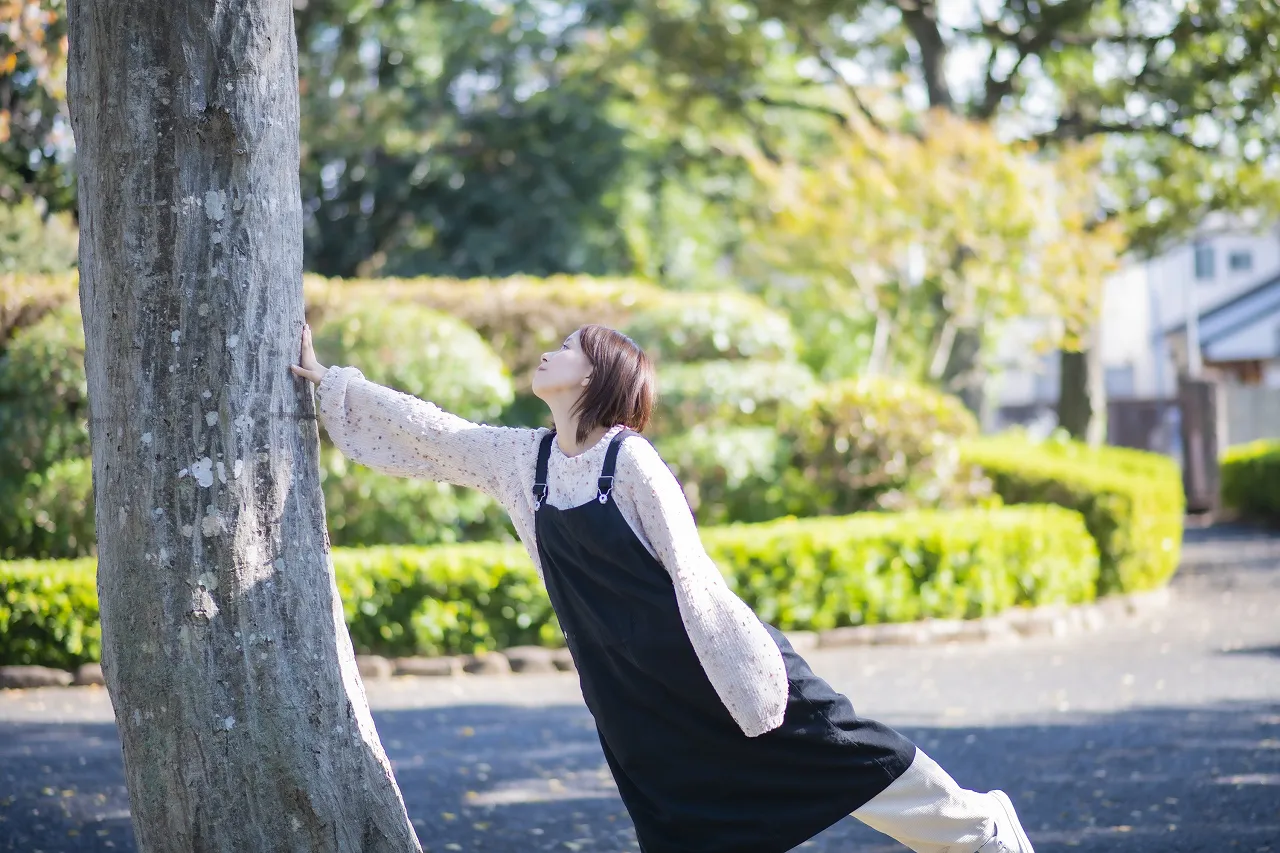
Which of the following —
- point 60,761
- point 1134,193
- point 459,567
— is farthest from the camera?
point 1134,193

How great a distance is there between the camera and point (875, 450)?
1127cm

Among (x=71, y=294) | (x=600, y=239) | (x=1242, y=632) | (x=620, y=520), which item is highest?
(x=600, y=239)

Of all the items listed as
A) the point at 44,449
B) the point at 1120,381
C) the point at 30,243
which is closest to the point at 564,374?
the point at 44,449

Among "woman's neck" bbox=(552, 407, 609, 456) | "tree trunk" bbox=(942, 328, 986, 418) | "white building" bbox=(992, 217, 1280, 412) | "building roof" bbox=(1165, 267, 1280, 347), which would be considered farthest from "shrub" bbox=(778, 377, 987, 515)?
"building roof" bbox=(1165, 267, 1280, 347)

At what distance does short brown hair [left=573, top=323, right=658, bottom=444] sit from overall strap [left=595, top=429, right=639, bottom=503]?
0.36ft

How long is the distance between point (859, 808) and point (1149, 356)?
4416 cm

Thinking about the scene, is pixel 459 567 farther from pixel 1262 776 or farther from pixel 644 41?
pixel 644 41

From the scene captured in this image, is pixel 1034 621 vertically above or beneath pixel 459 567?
beneath

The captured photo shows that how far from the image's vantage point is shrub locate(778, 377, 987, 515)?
Answer: 11.2 meters

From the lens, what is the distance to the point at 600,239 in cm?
1909

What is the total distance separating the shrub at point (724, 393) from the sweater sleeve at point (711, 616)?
789 cm

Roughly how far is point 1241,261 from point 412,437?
44.1 meters

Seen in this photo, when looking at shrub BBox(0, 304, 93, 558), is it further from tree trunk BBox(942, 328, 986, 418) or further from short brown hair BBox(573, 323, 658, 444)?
tree trunk BBox(942, 328, 986, 418)

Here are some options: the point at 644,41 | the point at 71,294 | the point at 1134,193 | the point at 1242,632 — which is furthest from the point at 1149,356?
the point at 71,294
